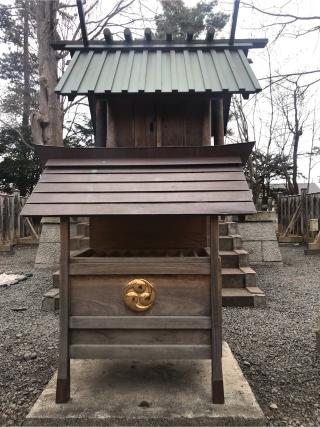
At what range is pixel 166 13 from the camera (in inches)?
428

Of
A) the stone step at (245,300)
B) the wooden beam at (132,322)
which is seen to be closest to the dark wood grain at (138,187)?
the wooden beam at (132,322)

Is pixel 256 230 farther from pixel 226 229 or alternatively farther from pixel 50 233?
pixel 50 233

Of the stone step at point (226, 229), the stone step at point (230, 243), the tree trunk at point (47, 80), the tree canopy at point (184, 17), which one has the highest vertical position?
the tree canopy at point (184, 17)

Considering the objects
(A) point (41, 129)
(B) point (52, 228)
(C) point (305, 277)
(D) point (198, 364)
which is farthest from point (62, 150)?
(A) point (41, 129)

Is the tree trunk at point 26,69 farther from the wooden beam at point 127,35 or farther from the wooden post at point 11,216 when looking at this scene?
the wooden beam at point 127,35

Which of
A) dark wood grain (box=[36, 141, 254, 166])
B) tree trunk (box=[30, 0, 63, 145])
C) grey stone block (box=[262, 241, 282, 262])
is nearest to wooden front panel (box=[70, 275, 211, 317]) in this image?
dark wood grain (box=[36, 141, 254, 166])

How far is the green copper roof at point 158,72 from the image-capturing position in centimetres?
272

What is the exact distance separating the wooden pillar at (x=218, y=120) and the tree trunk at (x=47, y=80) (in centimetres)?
731

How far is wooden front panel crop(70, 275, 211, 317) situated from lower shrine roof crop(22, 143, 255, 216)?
1.47 feet

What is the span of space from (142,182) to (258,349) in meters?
2.19

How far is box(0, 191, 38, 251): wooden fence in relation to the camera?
10789 millimetres

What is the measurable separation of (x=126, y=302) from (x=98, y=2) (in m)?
10.6

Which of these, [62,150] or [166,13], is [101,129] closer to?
[62,150]

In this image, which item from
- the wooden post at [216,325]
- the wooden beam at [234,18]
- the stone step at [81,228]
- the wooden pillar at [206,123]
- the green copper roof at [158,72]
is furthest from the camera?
the stone step at [81,228]
